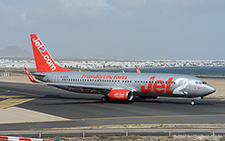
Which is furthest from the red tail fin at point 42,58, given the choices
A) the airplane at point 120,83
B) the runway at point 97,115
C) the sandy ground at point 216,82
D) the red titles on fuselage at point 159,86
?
the sandy ground at point 216,82

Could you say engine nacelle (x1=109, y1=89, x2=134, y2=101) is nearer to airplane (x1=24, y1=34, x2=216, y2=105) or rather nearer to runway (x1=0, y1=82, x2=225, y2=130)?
airplane (x1=24, y1=34, x2=216, y2=105)

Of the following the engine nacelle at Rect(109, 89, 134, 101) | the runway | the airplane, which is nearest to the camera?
the runway

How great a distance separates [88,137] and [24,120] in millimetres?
11606

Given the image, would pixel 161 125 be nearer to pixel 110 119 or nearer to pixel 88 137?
pixel 110 119

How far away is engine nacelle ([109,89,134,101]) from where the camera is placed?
140 feet

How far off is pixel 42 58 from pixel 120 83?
606 inches

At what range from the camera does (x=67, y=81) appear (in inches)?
1977

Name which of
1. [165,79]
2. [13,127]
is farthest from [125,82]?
[13,127]

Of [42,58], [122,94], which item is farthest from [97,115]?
[42,58]

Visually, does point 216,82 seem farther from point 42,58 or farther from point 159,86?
point 42,58

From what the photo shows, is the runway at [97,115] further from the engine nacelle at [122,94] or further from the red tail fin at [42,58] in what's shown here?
the red tail fin at [42,58]

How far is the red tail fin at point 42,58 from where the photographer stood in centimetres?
5294

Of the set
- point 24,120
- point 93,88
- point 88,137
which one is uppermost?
point 93,88

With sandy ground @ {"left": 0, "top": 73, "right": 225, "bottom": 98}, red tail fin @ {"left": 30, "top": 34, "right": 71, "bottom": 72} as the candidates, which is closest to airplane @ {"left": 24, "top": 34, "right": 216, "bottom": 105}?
red tail fin @ {"left": 30, "top": 34, "right": 71, "bottom": 72}
